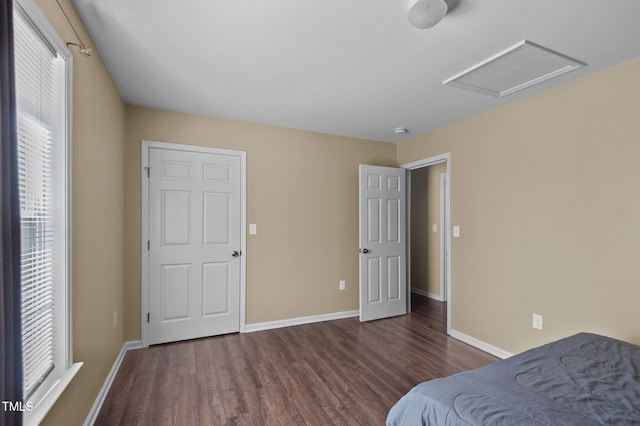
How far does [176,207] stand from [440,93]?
9.45 ft

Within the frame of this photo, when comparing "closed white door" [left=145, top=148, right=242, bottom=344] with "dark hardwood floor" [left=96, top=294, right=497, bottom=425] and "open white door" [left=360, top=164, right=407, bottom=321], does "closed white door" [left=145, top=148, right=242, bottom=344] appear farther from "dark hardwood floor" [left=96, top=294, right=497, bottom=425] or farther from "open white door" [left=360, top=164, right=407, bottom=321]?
"open white door" [left=360, top=164, right=407, bottom=321]

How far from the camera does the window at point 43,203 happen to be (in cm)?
126

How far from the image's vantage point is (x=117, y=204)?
2.76 m

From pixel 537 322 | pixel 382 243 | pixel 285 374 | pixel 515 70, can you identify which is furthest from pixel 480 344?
pixel 515 70

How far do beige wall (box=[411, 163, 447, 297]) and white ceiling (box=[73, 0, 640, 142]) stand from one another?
2281 mm

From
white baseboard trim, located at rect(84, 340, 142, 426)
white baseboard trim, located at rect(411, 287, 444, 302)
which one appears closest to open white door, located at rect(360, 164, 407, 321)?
white baseboard trim, located at rect(411, 287, 444, 302)

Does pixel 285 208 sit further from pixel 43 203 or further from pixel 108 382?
pixel 43 203

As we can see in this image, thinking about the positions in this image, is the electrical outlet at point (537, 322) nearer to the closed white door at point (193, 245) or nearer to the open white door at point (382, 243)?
the open white door at point (382, 243)

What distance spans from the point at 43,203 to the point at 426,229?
5.08 m

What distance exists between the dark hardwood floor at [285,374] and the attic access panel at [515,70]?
8.09 ft

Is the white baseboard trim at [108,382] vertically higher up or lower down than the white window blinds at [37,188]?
lower down

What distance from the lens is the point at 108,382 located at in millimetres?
2367

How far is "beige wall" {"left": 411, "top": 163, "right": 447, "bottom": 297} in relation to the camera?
5.16 meters

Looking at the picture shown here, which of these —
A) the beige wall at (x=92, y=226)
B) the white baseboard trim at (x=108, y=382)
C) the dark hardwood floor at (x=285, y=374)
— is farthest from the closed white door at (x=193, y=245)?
the beige wall at (x=92, y=226)
